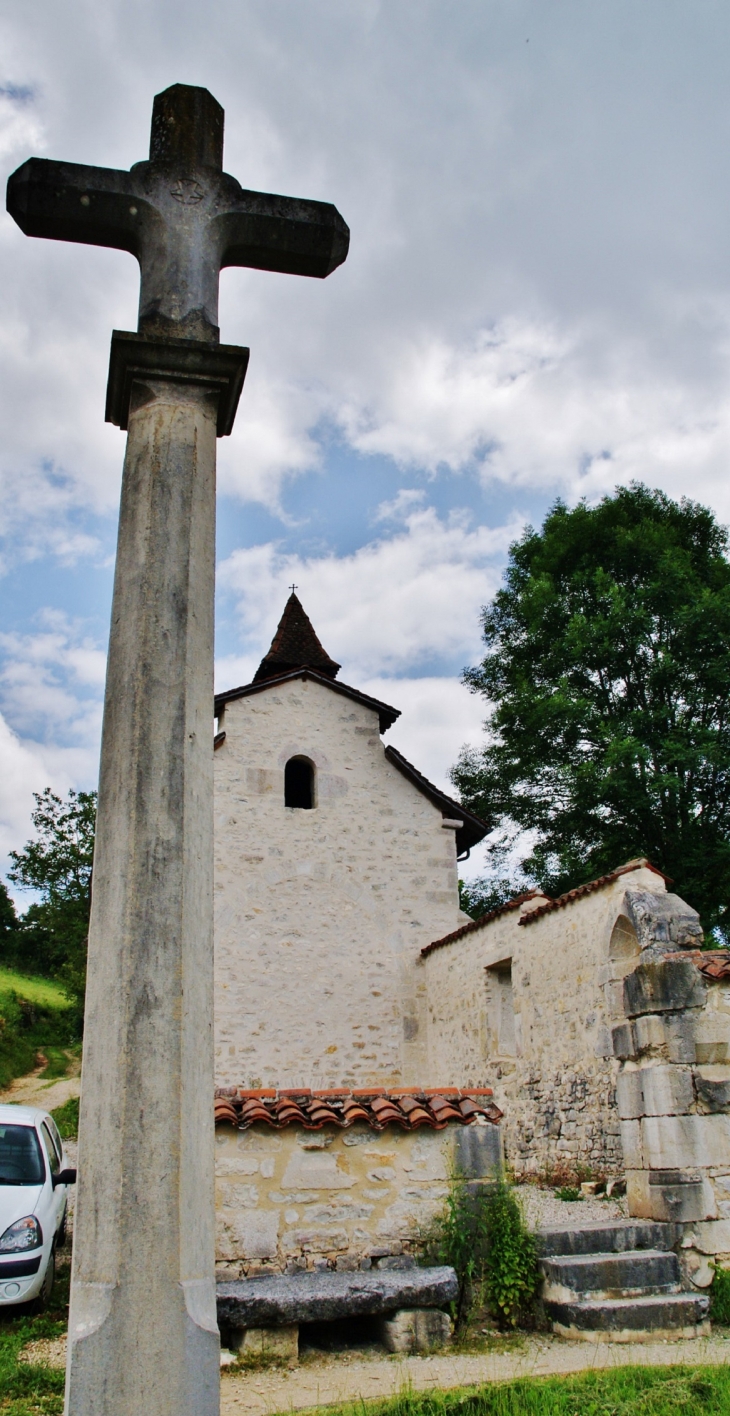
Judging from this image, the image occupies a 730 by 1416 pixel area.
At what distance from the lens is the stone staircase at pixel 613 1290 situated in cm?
542

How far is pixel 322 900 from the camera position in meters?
13.5

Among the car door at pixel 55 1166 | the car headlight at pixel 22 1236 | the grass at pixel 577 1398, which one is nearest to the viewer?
the grass at pixel 577 1398

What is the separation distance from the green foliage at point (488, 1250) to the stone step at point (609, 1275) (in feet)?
0.52

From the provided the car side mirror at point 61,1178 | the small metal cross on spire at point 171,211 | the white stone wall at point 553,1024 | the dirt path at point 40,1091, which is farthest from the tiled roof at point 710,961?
the dirt path at point 40,1091

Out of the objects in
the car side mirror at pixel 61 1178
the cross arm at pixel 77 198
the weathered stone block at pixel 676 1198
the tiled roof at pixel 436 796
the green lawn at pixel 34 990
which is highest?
the tiled roof at pixel 436 796

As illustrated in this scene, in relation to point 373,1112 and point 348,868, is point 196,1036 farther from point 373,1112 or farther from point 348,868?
point 348,868

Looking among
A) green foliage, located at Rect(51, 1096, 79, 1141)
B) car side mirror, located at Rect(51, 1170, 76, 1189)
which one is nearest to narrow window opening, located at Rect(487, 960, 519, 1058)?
car side mirror, located at Rect(51, 1170, 76, 1189)

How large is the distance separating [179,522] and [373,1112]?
4223 millimetres

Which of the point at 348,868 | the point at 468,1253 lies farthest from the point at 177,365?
the point at 348,868

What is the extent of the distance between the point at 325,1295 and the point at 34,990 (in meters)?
28.1

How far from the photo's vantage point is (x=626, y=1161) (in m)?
7.26

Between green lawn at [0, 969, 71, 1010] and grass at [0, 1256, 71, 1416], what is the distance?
22995mm

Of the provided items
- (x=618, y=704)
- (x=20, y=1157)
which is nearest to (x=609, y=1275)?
(x=20, y=1157)

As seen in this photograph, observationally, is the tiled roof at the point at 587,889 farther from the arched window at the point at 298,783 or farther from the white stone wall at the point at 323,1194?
the arched window at the point at 298,783
